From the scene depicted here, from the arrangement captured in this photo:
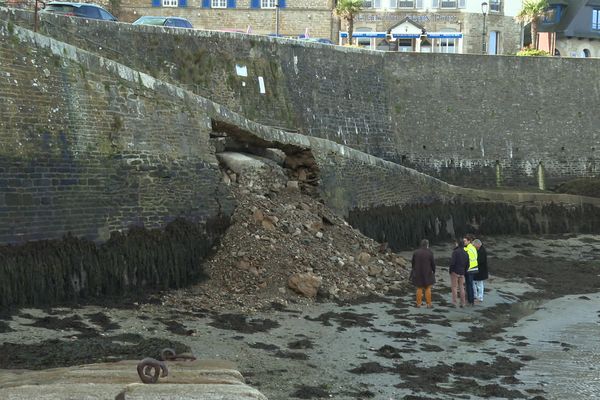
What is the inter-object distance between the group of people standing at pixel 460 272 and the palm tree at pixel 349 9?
2731 cm

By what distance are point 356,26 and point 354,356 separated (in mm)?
37134

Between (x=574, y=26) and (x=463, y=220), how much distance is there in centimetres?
3150

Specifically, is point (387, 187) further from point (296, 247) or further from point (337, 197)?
point (296, 247)

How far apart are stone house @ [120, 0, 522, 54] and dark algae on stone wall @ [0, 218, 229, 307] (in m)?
30.2

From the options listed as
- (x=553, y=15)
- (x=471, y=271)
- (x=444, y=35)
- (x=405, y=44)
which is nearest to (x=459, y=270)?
(x=471, y=271)

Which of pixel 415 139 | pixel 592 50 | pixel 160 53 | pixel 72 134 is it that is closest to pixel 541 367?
pixel 72 134

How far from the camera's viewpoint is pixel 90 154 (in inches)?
656

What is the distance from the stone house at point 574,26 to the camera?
56.4 meters

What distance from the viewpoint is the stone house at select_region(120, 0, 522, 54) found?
47.4 metres

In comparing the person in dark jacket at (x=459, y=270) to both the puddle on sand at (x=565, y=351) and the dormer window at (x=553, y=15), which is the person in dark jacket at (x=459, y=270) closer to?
the puddle on sand at (x=565, y=351)

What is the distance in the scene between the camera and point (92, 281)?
16.1 metres

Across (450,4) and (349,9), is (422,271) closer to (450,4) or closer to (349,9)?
(349,9)

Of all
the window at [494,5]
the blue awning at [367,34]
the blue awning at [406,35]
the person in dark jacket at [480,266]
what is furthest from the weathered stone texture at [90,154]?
the window at [494,5]

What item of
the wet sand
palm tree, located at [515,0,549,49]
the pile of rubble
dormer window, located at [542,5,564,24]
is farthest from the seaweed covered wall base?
dormer window, located at [542,5,564,24]
